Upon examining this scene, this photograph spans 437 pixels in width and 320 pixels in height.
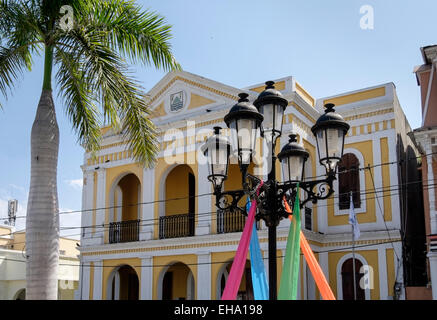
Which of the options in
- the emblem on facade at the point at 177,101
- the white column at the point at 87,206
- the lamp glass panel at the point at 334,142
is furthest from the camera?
the white column at the point at 87,206

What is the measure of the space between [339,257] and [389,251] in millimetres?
1524

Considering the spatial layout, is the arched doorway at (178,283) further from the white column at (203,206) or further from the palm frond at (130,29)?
the palm frond at (130,29)

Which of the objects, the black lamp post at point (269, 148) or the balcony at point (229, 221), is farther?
the balcony at point (229, 221)

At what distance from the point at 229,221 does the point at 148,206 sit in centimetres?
312

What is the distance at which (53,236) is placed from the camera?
26.2 feet

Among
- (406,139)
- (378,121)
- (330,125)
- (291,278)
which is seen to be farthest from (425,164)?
(291,278)

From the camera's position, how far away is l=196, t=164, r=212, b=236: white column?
55.8 feet

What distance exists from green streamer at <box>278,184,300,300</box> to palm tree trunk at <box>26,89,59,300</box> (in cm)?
344

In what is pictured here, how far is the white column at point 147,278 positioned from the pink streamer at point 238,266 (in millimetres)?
11432

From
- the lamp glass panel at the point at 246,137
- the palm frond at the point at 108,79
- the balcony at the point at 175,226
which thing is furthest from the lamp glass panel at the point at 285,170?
the balcony at the point at 175,226

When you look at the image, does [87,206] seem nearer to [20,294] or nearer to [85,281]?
[85,281]

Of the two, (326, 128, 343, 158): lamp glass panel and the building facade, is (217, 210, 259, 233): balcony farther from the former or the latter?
(326, 128, 343, 158): lamp glass panel

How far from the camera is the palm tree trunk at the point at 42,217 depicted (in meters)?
7.79

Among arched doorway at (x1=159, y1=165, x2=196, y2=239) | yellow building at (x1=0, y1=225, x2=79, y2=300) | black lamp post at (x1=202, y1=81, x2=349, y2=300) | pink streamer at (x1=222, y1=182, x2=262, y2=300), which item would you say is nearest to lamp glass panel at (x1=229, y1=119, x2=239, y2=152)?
black lamp post at (x1=202, y1=81, x2=349, y2=300)
